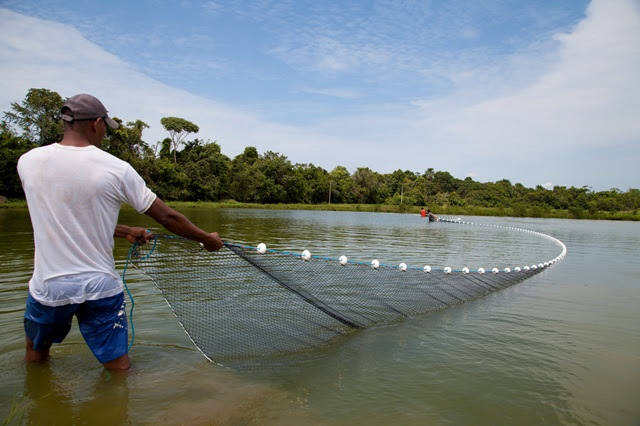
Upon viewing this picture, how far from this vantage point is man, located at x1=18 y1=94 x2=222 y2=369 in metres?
2.35

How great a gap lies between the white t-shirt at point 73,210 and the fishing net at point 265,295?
98cm

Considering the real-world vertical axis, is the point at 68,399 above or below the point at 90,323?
below

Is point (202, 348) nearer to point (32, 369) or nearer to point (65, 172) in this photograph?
point (32, 369)

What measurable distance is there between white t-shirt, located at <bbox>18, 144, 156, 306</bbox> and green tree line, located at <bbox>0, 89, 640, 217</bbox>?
4389cm

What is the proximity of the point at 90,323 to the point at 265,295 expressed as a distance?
92.8 inches

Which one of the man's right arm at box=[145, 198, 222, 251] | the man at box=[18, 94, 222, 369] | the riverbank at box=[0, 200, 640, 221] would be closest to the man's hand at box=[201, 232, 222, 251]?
the man's right arm at box=[145, 198, 222, 251]

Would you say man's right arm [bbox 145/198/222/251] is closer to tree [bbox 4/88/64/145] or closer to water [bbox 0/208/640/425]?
water [bbox 0/208/640/425]

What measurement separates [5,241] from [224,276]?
12.0m

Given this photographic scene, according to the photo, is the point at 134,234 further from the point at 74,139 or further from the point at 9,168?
the point at 9,168

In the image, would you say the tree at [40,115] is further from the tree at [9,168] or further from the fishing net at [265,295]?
the fishing net at [265,295]

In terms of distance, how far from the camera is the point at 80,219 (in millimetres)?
2426

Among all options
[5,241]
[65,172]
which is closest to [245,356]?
[65,172]

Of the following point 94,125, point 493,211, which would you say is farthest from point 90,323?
point 493,211

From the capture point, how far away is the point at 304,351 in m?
4.36
